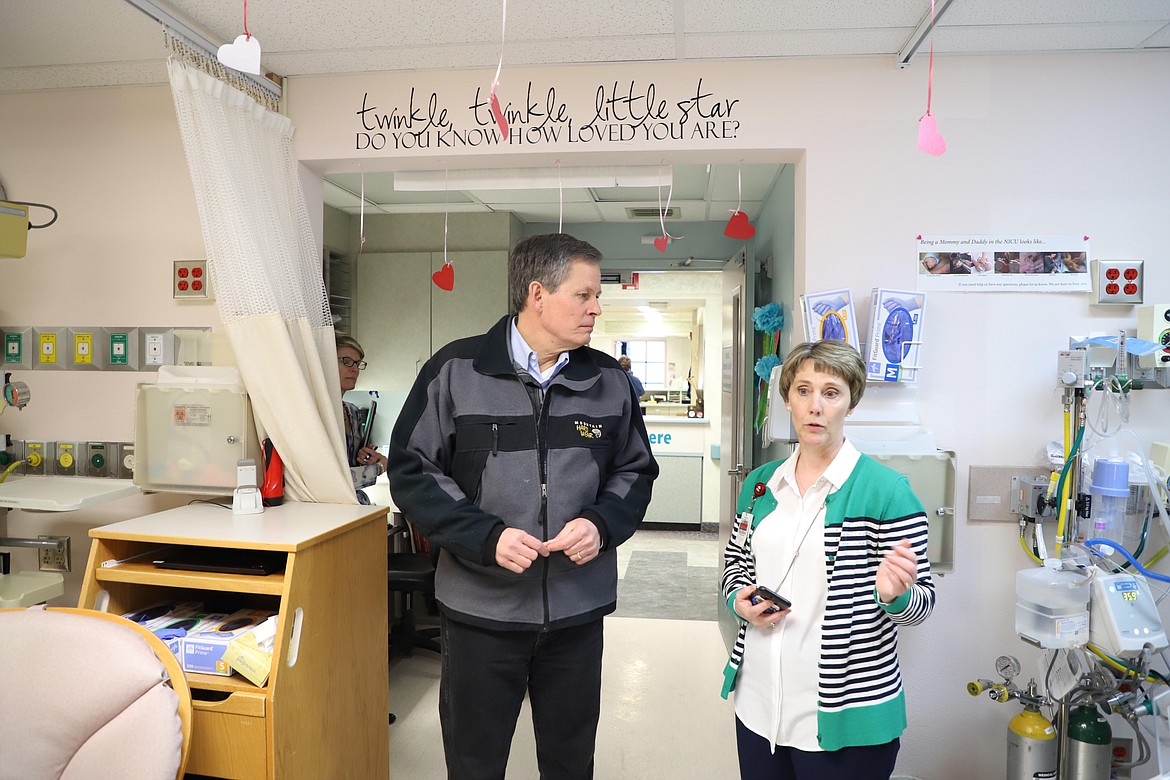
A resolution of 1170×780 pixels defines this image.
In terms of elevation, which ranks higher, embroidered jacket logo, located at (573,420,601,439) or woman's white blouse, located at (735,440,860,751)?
embroidered jacket logo, located at (573,420,601,439)

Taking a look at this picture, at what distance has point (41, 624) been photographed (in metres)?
1.55

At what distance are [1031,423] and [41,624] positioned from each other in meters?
2.75

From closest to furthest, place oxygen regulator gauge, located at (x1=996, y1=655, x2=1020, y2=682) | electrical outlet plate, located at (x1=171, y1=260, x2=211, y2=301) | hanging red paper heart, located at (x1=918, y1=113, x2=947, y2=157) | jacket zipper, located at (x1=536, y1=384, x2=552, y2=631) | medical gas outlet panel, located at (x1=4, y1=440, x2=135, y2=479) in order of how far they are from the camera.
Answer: hanging red paper heart, located at (x1=918, y1=113, x2=947, y2=157), jacket zipper, located at (x1=536, y1=384, x2=552, y2=631), oxygen regulator gauge, located at (x1=996, y1=655, x2=1020, y2=682), electrical outlet plate, located at (x1=171, y1=260, x2=211, y2=301), medical gas outlet panel, located at (x1=4, y1=440, x2=135, y2=479)

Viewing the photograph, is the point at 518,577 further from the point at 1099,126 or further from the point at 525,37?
the point at 1099,126

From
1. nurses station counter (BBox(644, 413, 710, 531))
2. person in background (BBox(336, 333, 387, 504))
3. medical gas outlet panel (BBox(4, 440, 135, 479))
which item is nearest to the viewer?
medical gas outlet panel (BBox(4, 440, 135, 479))

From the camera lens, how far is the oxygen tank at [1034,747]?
6.80ft

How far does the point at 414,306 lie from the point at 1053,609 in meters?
4.30

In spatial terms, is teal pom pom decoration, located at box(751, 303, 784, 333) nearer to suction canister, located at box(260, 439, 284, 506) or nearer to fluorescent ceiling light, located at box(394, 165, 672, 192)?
fluorescent ceiling light, located at box(394, 165, 672, 192)

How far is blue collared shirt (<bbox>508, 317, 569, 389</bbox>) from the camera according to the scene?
72.5 inches

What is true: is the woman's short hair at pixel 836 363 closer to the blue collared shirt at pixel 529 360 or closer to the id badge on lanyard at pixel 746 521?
the id badge on lanyard at pixel 746 521

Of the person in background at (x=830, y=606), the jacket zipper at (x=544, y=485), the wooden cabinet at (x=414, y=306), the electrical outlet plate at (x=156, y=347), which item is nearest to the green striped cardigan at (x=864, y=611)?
the person in background at (x=830, y=606)

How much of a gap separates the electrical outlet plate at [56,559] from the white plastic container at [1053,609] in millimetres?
3231

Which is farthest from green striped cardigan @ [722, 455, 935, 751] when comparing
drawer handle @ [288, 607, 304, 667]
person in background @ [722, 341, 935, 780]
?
drawer handle @ [288, 607, 304, 667]

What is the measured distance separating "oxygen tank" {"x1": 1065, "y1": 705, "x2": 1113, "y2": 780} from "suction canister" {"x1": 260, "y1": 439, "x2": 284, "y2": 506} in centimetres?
240
